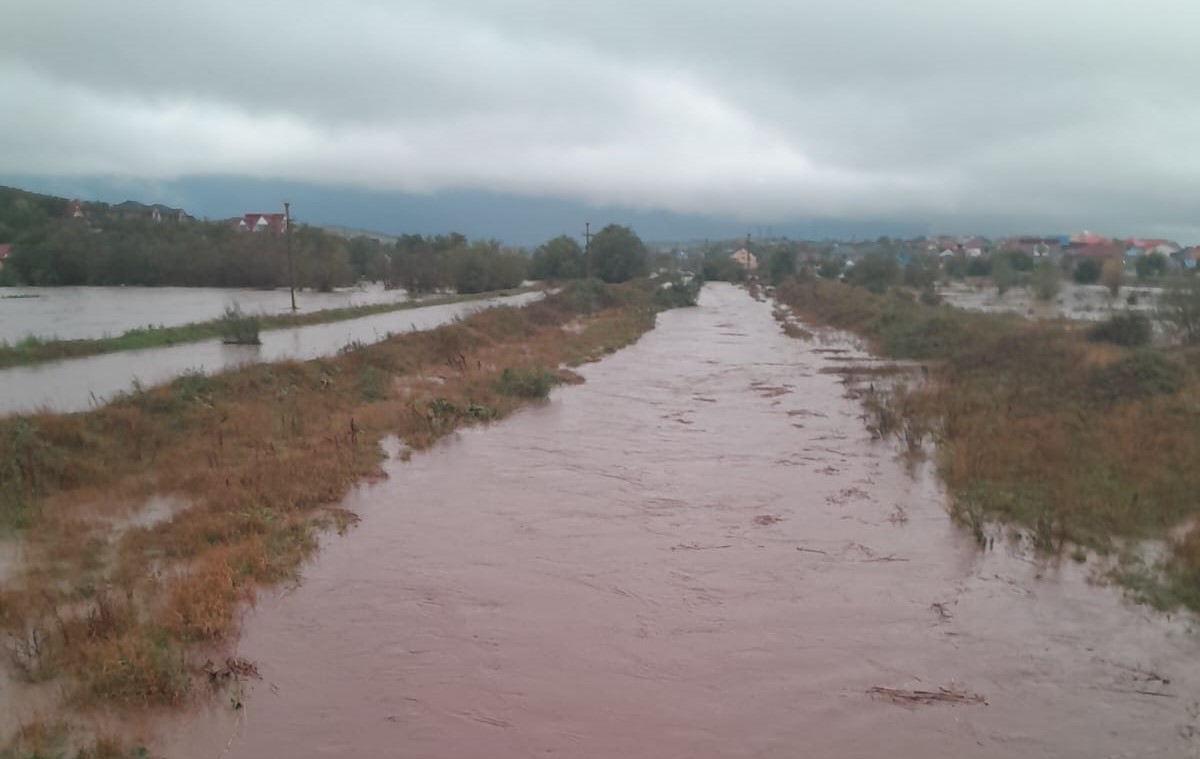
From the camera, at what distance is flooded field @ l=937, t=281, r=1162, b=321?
112 feet

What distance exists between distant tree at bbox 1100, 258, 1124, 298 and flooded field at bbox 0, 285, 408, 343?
41.0m

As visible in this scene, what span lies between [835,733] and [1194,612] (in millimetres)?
3987

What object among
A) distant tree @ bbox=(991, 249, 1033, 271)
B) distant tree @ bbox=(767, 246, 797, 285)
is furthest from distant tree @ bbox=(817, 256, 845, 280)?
distant tree @ bbox=(991, 249, 1033, 271)

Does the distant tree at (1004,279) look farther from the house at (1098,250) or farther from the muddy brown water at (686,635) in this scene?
the muddy brown water at (686,635)

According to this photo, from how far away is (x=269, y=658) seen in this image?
6.59m

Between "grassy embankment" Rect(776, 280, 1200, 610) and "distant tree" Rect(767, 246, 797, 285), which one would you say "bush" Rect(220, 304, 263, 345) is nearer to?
"grassy embankment" Rect(776, 280, 1200, 610)

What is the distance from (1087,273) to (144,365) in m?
57.1

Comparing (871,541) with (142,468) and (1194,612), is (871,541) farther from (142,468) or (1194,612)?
(142,468)

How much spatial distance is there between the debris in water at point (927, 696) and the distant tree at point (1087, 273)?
5874cm

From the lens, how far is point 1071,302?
43.4m

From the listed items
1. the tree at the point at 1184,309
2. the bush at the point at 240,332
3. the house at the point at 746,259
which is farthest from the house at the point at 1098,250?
the bush at the point at 240,332

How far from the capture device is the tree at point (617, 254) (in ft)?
227

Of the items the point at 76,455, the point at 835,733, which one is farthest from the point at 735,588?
the point at 76,455

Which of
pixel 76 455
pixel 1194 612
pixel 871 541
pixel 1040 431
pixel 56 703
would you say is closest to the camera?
pixel 56 703
